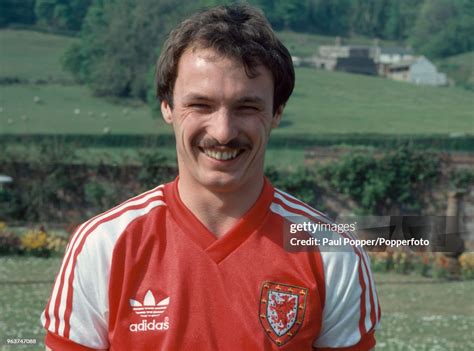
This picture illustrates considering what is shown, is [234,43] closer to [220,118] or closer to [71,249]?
[220,118]

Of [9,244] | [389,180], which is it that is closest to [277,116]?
[9,244]

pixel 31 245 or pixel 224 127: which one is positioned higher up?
pixel 224 127

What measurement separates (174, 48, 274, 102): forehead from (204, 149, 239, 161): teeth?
13 cm

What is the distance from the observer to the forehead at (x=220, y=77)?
212 cm

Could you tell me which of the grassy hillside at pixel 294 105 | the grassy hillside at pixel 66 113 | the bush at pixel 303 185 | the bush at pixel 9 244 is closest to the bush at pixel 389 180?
the bush at pixel 303 185

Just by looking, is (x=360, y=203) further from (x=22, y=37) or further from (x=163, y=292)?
(x=22, y=37)

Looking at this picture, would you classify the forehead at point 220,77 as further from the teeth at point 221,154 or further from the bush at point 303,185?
the bush at point 303,185

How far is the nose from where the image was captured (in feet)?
7.00

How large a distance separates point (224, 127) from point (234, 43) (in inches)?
8.1

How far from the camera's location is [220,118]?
2143 mm

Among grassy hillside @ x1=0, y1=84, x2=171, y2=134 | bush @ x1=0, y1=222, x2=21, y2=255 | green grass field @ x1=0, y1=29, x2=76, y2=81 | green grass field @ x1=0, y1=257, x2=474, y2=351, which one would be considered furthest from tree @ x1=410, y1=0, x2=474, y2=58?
bush @ x1=0, y1=222, x2=21, y2=255

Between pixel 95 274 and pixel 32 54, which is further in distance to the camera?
pixel 32 54

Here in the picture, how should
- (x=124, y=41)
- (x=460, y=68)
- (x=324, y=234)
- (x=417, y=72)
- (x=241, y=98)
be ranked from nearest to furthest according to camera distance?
(x=241, y=98) < (x=324, y=234) < (x=124, y=41) < (x=460, y=68) < (x=417, y=72)

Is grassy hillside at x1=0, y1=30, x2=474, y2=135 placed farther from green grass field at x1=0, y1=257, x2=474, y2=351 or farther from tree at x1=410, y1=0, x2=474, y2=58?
green grass field at x1=0, y1=257, x2=474, y2=351
